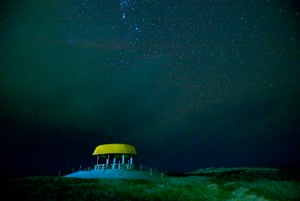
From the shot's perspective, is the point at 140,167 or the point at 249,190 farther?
the point at 140,167

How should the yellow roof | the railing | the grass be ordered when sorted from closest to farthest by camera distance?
the grass → the railing → the yellow roof

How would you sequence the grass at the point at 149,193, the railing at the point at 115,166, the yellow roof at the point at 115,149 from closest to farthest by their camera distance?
1. the grass at the point at 149,193
2. the railing at the point at 115,166
3. the yellow roof at the point at 115,149

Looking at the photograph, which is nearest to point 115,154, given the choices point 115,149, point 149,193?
point 115,149

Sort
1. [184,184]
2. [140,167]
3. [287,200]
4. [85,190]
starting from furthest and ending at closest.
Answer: [140,167], [184,184], [85,190], [287,200]

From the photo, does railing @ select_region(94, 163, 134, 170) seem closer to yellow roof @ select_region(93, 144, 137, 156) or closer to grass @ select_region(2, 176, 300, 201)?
yellow roof @ select_region(93, 144, 137, 156)

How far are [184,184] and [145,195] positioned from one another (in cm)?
793

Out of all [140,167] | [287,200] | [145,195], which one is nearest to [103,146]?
[140,167]

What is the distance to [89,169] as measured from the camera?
45250mm

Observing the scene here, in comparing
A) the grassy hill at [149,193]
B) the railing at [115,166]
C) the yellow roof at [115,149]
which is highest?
the yellow roof at [115,149]

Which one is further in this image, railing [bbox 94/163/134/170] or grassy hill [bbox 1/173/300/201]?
railing [bbox 94/163/134/170]

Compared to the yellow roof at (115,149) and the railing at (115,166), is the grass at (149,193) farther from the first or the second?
the yellow roof at (115,149)

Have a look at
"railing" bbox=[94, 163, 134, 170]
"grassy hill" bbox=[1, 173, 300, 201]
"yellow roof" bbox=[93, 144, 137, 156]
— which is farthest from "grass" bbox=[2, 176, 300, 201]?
"yellow roof" bbox=[93, 144, 137, 156]

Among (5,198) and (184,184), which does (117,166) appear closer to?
(184,184)

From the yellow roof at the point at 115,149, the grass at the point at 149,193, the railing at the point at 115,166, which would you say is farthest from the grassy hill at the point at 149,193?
the yellow roof at the point at 115,149
